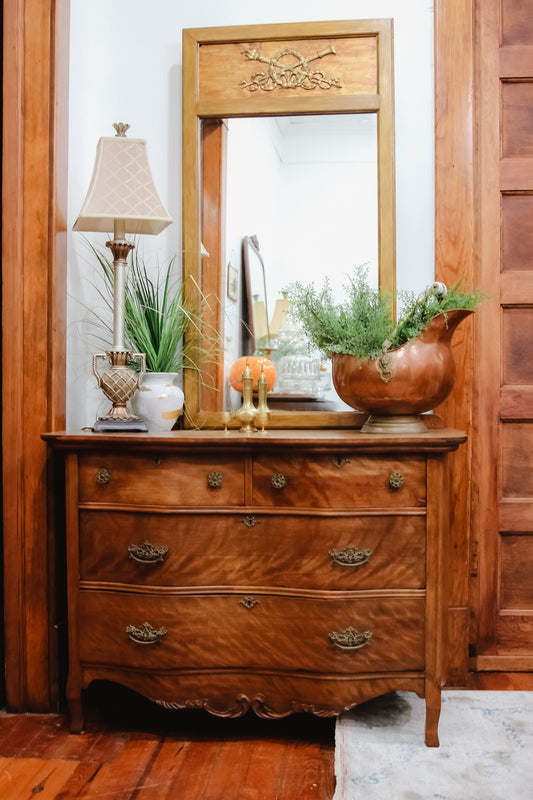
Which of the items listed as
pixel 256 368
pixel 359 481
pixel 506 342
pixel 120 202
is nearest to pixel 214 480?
pixel 359 481

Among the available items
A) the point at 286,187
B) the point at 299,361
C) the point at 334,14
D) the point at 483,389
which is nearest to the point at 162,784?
the point at 299,361

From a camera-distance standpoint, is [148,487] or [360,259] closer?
[148,487]

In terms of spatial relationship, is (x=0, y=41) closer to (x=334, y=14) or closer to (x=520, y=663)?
(x=334, y=14)

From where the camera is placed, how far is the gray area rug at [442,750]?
159cm

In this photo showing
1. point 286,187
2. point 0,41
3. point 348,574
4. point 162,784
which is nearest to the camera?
point 162,784

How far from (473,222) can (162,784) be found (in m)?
1.91

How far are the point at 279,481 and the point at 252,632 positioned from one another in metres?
0.42

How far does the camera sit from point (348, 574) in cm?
177

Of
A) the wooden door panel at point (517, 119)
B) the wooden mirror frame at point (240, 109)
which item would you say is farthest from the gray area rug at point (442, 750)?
the wooden door panel at point (517, 119)

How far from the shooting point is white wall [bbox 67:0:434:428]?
2225 millimetres

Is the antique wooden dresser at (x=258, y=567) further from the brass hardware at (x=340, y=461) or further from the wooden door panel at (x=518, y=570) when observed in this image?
the wooden door panel at (x=518, y=570)

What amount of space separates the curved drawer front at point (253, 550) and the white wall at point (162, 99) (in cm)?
54

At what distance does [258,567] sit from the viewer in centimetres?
180

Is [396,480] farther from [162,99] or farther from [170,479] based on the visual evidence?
[162,99]
